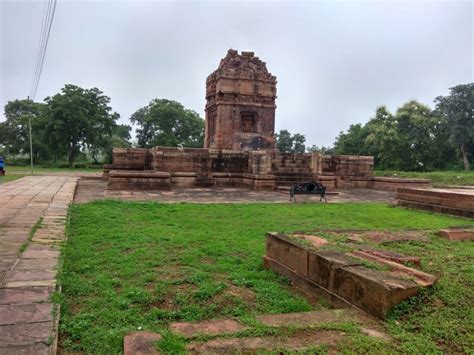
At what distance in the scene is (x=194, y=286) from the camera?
143 inches

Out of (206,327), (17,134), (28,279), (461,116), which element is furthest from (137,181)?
(17,134)

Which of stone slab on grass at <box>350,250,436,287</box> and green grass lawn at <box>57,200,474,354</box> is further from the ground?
stone slab on grass at <box>350,250,436,287</box>

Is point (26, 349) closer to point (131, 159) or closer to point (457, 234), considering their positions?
point (457, 234)

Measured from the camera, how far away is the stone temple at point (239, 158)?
14.8m

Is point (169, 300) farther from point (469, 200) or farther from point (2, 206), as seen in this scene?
point (469, 200)

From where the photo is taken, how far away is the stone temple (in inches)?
583

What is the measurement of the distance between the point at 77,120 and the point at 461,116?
3494cm

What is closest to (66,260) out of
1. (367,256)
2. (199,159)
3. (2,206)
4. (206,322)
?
(206,322)

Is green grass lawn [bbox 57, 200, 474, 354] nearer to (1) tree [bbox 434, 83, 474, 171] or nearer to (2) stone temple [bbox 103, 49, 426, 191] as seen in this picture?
(2) stone temple [bbox 103, 49, 426, 191]

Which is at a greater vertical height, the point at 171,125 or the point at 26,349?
the point at 171,125

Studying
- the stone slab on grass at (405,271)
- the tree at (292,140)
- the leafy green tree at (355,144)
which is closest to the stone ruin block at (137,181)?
the stone slab on grass at (405,271)

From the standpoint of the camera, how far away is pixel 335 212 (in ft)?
28.8

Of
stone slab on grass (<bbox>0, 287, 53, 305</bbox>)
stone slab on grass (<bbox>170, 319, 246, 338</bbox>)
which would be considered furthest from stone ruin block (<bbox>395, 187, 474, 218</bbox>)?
stone slab on grass (<bbox>0, 287, 53, 305</bbox>)

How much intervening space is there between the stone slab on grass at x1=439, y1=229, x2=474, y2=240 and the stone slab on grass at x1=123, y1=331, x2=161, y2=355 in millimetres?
4023
